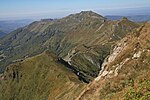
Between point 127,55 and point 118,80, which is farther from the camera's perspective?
point 127,55

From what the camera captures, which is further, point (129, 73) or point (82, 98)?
point (82, 98)

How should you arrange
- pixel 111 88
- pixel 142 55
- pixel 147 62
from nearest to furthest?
pixel 111 88 → pixel 147 62 → pixel 142 55

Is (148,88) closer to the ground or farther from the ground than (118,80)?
farther from the ground

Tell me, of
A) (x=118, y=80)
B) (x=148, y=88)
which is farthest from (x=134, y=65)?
(x=148, y=88)

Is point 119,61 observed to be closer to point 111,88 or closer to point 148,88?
point 111,88

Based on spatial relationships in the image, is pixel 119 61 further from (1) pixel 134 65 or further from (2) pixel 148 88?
(2) pixel 148 88

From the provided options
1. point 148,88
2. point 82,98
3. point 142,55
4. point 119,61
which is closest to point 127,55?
point 119,61

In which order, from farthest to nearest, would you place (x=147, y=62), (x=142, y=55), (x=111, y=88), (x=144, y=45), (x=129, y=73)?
(x=144, y=45), (x=142, y=55), (x=147, y=62), (x=129, y=73), (x=111, y=88)

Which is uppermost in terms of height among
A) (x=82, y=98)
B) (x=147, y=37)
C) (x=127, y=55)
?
(x=147, y=37)

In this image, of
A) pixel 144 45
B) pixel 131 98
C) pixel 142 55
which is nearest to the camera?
pixel 131 98
